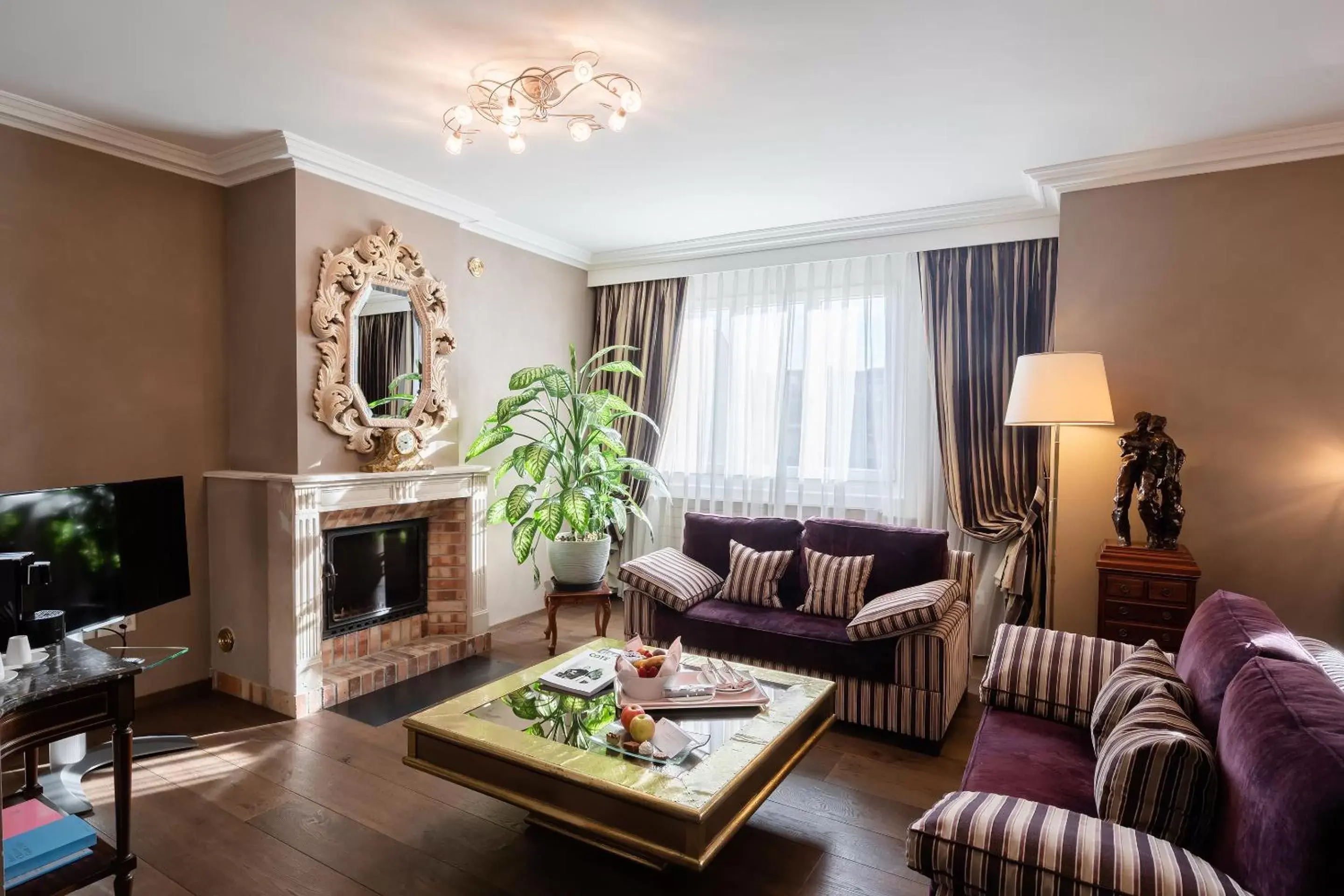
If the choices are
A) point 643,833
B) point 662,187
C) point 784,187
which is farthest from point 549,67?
point 643,833

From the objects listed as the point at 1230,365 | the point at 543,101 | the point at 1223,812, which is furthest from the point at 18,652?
the point at 1230,365

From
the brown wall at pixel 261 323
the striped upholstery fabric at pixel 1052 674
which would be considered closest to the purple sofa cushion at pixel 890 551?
the striped upholstery fabric at pixel 1052 674

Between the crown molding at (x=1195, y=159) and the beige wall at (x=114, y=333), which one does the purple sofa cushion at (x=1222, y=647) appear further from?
the beige wall at (x=114, y=333)

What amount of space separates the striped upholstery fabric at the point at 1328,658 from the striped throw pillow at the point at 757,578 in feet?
7.03

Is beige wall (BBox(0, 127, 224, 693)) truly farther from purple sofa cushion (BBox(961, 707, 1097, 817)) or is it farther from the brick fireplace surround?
purple sofa cushion (BBox(961, 707, 1097, 817))

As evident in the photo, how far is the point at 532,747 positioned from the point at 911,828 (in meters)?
1.14

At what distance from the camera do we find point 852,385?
471 centimetres

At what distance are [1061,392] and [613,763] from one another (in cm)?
254

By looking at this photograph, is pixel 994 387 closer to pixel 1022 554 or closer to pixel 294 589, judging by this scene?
pixel 1022 554

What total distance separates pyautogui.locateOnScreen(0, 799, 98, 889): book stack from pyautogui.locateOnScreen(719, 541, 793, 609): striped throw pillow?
273 cm

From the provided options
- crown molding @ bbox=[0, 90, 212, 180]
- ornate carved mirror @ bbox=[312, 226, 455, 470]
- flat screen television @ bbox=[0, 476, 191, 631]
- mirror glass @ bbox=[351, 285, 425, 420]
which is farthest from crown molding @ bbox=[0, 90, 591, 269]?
flat screen television @ bbox=[0, 476, 191, 631]

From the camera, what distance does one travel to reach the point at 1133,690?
1905 mm

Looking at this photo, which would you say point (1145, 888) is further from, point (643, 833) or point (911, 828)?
point (643, 833)

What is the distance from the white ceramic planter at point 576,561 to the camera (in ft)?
14.0
